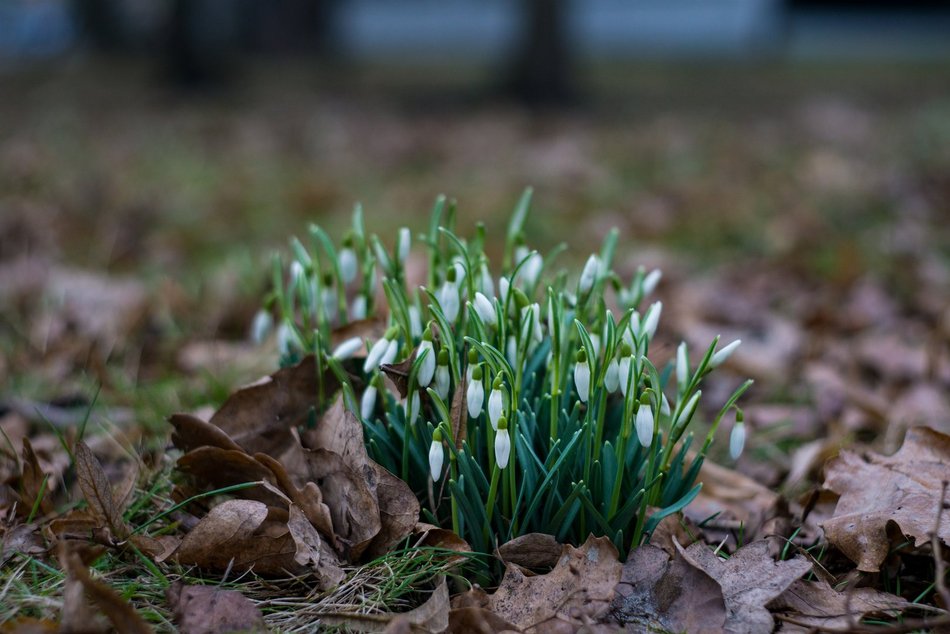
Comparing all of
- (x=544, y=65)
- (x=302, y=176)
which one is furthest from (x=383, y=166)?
(x=544, y=65)

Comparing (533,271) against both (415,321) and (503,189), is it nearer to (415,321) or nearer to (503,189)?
(415,321)

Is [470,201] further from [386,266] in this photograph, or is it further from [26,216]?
[386,266]

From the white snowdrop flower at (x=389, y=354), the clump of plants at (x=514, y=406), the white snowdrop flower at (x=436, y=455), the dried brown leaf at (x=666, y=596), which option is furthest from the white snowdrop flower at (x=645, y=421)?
the white snowdrop flower at (x=389, y=354)

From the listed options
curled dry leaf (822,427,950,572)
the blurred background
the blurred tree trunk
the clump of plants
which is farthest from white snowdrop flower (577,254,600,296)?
the blurred tree trunk

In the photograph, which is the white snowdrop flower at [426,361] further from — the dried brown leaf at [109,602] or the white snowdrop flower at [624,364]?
the dried brown leaf at [109,602]

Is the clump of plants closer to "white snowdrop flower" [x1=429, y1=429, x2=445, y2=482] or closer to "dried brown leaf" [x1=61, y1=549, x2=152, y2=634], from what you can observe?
"white snowdrop flower" [x1=429, y1=429, x2=445, y2=482]

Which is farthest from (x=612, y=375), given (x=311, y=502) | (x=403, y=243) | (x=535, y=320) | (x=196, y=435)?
(x=196, y=435)
